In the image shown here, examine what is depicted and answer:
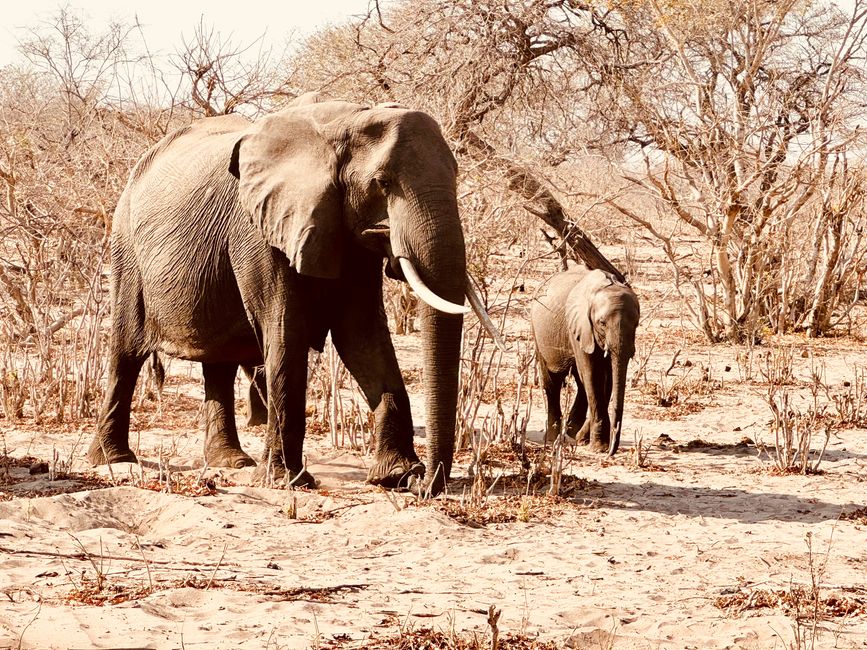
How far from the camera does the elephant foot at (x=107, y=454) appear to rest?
7.91 metres

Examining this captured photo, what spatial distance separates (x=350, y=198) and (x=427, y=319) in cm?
79

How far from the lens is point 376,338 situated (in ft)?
23.1

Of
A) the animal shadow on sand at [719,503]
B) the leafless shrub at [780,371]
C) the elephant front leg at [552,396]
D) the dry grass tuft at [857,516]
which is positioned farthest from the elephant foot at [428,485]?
the leafless shrub at [780,371]

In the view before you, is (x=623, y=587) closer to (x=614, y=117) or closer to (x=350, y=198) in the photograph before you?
(x=350, y=198)

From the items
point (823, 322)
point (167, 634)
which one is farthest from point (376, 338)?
point (823, 322)

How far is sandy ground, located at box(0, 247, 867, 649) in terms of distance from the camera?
4375mm

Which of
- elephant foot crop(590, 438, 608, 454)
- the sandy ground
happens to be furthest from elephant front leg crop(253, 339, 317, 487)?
elephant foot crop(590, 438, 608, 454)

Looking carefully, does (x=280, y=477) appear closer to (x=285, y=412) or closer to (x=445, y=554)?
(x=285, y=412)

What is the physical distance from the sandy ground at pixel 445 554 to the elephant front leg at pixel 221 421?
0.19m

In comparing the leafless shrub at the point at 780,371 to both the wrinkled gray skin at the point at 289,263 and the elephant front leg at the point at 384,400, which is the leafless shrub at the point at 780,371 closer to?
the elephant front leg at the point at 384,400

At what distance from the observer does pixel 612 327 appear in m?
8.49

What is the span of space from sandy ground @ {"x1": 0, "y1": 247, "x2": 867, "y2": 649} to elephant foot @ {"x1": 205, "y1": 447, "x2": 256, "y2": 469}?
166mm

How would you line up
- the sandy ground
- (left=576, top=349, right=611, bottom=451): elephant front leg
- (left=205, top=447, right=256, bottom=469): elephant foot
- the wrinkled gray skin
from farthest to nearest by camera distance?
(left=576, top=349, right=611, bottom=451): elephant front leg < (left=205, top=447, right=256, bottom=469): elephant foot < the wrinkled gray skin < the sandy ground

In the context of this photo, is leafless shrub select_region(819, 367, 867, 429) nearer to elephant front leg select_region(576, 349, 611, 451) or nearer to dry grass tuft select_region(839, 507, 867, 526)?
elephant front leg select_region(576, 349, 611, 451)
